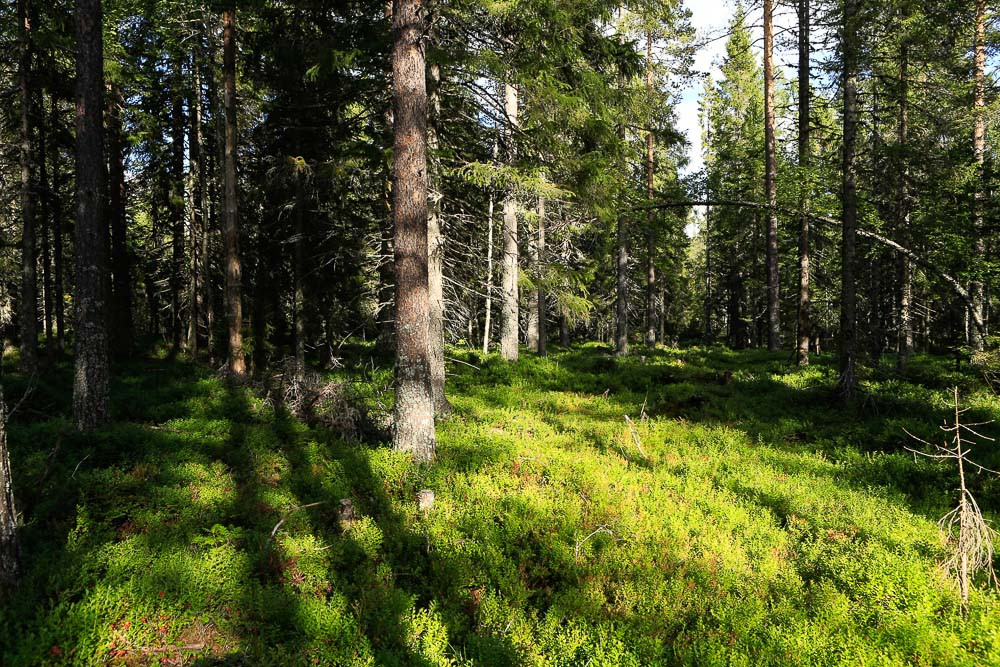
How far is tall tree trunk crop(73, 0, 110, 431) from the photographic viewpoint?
7.80 meters

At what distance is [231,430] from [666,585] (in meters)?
7.36

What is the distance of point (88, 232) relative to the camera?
25.8ft

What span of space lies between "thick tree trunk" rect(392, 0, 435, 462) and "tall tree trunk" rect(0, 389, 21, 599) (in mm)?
4284

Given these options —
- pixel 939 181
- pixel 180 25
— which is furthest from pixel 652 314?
pixel 180 25

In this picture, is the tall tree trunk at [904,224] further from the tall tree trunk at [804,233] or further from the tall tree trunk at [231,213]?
the tall tree trunk at [231,213]

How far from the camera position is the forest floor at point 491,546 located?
4367mm

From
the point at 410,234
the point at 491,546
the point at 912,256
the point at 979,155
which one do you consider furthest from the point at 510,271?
the point at 979,155

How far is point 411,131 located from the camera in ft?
24.9

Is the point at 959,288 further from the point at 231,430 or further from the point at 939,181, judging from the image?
the point at 231,430

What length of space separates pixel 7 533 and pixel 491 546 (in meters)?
4.55

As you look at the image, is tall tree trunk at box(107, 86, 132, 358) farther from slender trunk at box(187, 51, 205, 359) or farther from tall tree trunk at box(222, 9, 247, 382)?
tall tree trunk at box(222, 9, 247, 382)

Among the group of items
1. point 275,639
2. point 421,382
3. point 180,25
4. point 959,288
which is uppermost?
point 180,25

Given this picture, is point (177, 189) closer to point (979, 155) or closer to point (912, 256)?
point (912, 256)

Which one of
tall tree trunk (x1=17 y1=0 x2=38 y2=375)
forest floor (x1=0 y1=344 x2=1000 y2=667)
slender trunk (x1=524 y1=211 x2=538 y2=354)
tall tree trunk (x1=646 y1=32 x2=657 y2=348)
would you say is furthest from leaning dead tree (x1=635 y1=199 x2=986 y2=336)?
tall tree trunk (x1=17 y1=0 x2=38 y2=375)
